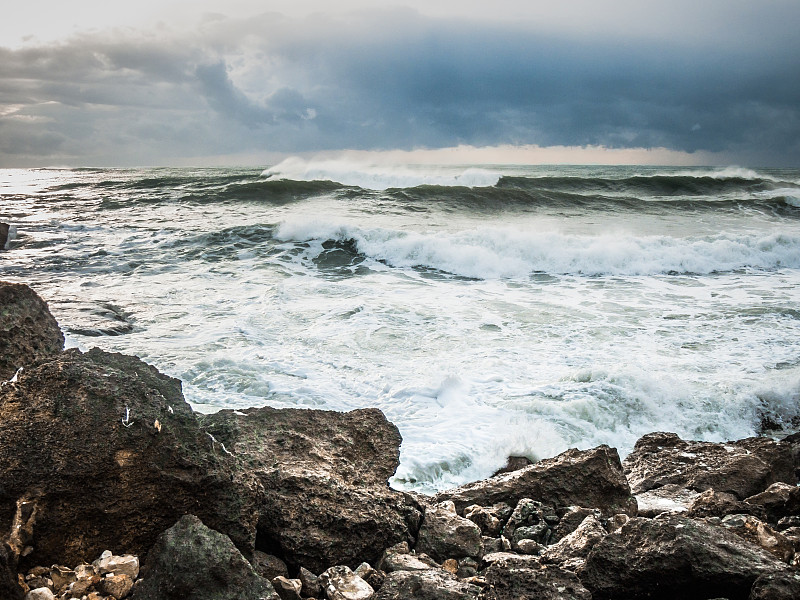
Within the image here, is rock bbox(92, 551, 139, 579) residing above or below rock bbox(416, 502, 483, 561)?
above

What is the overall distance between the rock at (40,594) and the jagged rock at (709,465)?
141 inches

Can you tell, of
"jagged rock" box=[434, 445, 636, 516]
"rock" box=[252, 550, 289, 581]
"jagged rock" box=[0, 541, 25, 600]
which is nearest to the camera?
"jagged rock" box=[0, 541, 25, 600]

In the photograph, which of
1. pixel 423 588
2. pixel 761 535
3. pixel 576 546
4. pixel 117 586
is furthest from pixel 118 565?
pixel 761 535

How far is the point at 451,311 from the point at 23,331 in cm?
650

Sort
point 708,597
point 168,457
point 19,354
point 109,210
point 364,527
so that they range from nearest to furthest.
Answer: point 708,597, point 168,457, point 364,527, point 19,354, point 109,210

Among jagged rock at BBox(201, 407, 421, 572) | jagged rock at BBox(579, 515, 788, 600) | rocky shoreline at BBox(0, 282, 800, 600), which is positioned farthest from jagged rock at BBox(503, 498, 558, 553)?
jagged rock at BBox(579, 515, 788, 600)

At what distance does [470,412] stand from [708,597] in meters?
3.49

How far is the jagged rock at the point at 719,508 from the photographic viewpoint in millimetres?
3199

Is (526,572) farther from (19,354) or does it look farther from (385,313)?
(385,313)

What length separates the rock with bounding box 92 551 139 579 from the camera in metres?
2.19

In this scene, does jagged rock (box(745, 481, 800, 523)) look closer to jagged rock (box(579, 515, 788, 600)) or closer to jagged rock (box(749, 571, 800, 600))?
jagged rock (box(579, 515, 788, 600))

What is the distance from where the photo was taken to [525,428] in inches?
209

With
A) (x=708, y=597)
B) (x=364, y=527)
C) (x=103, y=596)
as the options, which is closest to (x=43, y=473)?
(x=103, y=596)

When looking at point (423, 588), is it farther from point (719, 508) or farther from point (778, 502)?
point (778, 502)
